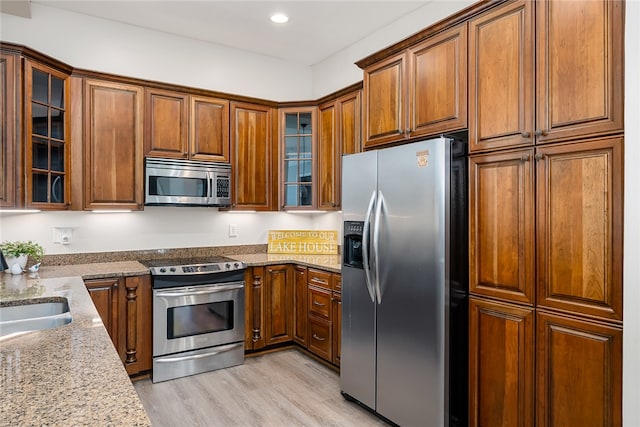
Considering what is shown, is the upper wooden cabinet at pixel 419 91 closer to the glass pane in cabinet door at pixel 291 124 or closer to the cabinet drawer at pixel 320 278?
the cabinet drawer at pixel 320 278

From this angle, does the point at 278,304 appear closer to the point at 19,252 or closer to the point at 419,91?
the point at 19,252

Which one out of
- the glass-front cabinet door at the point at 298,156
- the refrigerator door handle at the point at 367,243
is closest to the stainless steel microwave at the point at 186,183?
the glass-front cabinet door at the point at 298,156

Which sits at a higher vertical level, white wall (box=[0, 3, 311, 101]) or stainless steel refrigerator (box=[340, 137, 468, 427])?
white wall (box=[0, 3, 311, 101])

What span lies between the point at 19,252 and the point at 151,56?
1.98 metres

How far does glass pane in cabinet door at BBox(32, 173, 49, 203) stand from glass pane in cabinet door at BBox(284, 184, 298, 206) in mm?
1994

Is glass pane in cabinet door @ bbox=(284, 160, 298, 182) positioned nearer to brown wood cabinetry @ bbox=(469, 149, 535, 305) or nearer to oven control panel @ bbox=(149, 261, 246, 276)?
oven control panel @ bbox=(149, 261, 246, 276)

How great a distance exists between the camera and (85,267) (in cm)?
332

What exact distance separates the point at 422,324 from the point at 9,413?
1.92 metres

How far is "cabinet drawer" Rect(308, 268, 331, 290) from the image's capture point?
3.46 meters

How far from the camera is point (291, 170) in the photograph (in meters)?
4.17

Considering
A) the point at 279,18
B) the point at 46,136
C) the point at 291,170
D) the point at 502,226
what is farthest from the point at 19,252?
the point at 502,226

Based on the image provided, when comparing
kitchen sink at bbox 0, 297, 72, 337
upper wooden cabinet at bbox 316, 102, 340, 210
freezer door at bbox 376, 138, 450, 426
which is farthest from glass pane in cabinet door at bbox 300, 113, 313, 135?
kitchen sink at bbox 0, 297, 72, 337

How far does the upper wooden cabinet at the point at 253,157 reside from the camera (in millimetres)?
3963

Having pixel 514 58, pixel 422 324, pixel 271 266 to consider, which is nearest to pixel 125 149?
pixel 271 266
